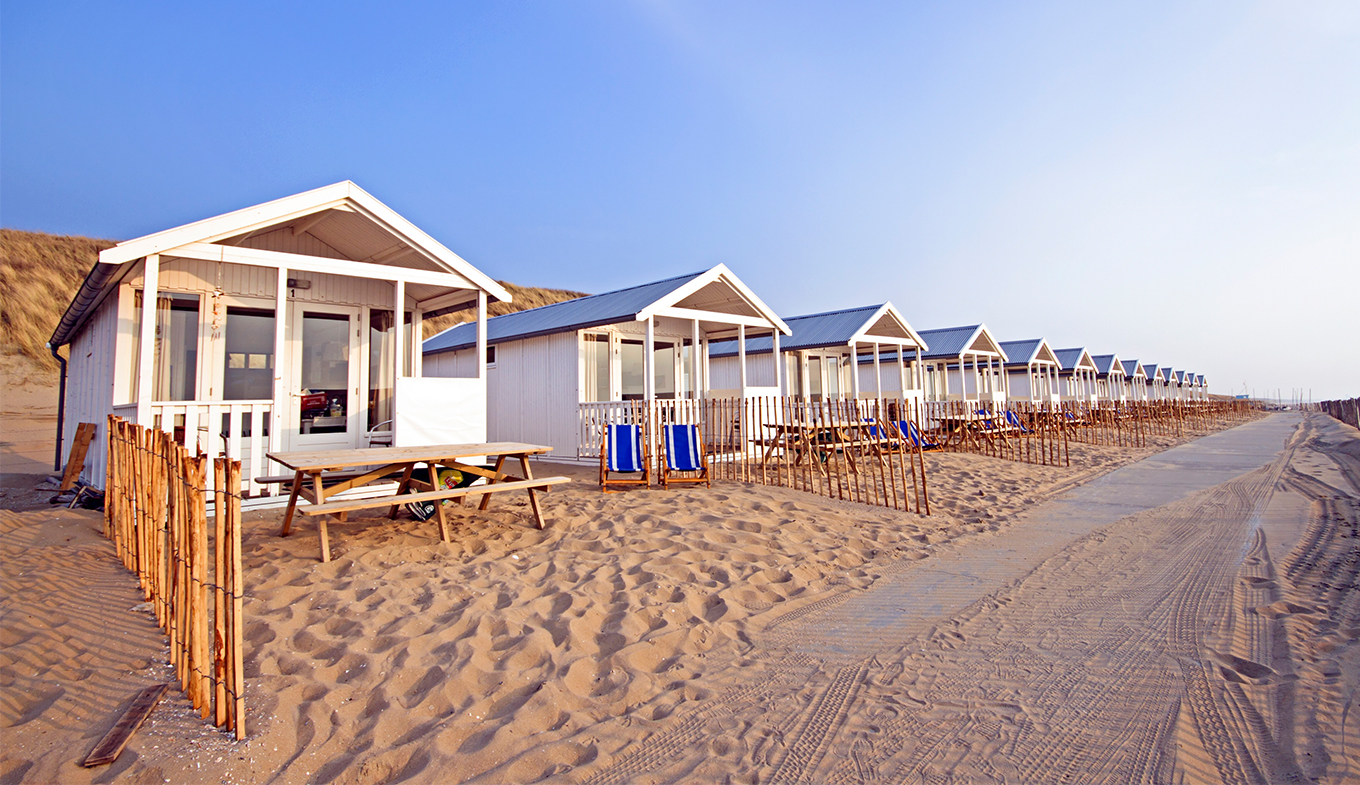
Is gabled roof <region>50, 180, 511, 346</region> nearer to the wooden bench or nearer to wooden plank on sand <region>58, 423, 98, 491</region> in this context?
wooden plank on sand <region>58, 423, 98, 491</region>

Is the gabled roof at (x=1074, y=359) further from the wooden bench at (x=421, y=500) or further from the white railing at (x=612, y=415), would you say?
the wooden bench at (x=421, y=500)

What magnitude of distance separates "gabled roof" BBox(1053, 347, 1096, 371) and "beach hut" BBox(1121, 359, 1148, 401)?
11954mm

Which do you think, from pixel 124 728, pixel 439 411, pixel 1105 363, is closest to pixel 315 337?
pixel 439 411

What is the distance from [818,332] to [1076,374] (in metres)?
23.6

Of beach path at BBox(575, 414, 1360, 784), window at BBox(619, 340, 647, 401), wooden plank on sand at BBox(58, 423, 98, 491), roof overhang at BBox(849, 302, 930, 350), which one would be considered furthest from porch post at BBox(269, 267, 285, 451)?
roof overhang at BBox(849, 302, 930, 350)

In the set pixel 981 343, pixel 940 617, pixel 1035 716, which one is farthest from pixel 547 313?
pixel 981 343

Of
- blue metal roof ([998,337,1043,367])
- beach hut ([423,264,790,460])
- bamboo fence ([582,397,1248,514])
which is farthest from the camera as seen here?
blue metal roof ([998,337,1043,367])

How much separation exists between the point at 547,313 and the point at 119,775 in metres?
13.5

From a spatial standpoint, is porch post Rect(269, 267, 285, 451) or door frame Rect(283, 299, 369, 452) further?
door frame Rect(283, 299, 369, 452)

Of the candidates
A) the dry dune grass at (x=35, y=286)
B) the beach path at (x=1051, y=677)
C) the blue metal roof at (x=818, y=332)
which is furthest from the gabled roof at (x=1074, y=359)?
the dry dune grass at (x=35, y=286)

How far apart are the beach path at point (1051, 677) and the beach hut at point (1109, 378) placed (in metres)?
35.3

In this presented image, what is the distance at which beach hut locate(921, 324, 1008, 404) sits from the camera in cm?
2214

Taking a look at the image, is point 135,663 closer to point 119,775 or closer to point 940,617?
point 119,775

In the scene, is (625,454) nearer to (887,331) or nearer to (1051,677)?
(1051,677)
